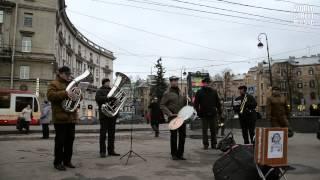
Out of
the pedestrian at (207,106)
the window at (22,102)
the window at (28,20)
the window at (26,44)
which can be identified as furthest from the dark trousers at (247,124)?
the window at (28,20)

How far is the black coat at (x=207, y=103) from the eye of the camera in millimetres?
11859

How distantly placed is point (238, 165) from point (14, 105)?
119 ft

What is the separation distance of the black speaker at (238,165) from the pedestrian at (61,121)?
10.9 ft

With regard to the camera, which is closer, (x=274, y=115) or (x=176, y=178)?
(x=176, y=178)

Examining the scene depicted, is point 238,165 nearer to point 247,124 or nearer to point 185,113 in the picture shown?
point 185,113

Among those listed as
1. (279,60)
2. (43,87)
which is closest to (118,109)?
(43,87)

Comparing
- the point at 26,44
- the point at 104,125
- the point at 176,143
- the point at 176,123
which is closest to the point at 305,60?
the point at 26,44

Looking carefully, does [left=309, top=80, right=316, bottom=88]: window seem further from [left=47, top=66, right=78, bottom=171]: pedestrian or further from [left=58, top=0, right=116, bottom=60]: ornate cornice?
[left=47, top=66, right=78, bottom=171]: pedestrian

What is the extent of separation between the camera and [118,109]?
408 inches

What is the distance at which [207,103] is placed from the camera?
1186 centimetres

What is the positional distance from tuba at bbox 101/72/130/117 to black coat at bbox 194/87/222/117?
2621 mm

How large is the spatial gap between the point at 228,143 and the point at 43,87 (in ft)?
179

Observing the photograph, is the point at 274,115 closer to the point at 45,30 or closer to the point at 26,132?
the point at 26,132

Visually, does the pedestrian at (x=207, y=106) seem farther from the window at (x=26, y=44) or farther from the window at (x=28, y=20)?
the window at (x=28, y=20)
